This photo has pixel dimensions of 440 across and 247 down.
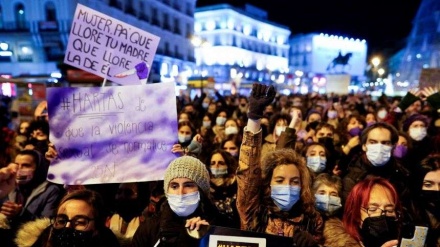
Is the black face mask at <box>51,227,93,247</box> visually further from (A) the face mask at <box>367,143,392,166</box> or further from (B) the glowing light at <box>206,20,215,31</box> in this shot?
(B) the glowing light at <box>206,20,215,31</box>

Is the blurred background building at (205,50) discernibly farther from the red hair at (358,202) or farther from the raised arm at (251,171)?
the red hair at (358,202)

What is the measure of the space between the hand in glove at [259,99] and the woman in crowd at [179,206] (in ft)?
1.77

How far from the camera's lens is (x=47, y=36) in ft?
96.7

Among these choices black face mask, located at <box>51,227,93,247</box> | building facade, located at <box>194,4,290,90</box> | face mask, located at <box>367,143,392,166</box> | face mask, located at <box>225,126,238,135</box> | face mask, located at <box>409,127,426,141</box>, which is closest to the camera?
black face mask, located at <box>51,227,93,247</box>

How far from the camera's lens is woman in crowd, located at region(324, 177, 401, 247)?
2.38 m

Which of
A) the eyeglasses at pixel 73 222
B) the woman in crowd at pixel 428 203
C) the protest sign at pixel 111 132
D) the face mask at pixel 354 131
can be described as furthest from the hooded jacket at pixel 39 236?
the face mask at pixel 354 131

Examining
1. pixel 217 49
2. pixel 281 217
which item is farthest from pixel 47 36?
pixel 217 49

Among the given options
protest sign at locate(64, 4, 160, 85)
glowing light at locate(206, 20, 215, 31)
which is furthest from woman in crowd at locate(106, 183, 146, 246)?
glowing light at locate(206, 20, 215, 31)

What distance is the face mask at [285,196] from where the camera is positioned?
8.52 ft

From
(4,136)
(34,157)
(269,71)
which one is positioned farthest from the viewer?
(269,71)

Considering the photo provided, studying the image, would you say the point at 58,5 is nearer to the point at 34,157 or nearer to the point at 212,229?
the point at 34,157

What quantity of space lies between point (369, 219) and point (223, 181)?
1.69m

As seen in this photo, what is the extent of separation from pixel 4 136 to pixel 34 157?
135 inches

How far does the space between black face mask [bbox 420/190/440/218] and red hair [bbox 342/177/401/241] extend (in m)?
0.59
